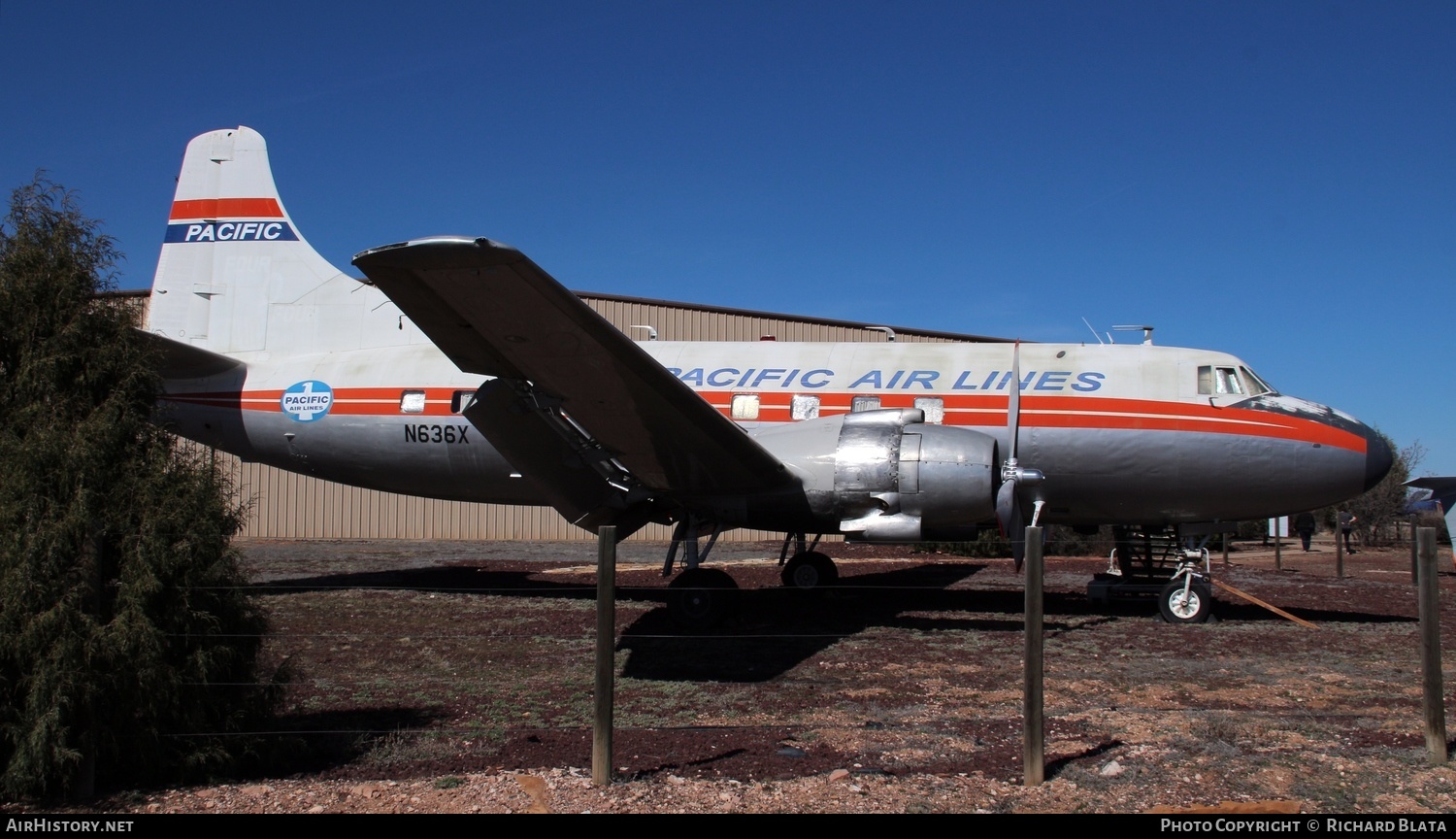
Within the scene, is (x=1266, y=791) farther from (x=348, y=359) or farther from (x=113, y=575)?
(x=348, y=359)

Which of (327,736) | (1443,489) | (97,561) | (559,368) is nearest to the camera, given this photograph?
(97,561)

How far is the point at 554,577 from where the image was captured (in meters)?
15.1

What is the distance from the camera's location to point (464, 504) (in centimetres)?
2611

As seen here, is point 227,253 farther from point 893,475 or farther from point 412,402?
point 893,475

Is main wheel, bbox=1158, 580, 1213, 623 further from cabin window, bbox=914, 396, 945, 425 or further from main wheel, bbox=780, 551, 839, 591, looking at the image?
main wheel, bbox=780, 551, 839, 591

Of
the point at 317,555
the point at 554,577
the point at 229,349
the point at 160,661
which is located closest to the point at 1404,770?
the point at 160,661

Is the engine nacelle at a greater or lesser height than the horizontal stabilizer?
lesser

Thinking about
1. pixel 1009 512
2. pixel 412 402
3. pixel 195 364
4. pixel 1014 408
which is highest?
pixel 195 364

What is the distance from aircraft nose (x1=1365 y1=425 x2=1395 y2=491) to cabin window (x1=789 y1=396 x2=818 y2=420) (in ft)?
20.6

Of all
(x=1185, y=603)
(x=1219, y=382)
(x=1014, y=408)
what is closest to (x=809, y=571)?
(x=1014, y=408)

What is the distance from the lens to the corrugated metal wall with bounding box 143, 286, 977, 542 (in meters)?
25.5

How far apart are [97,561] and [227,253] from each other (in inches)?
422

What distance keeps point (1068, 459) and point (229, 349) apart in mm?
11747

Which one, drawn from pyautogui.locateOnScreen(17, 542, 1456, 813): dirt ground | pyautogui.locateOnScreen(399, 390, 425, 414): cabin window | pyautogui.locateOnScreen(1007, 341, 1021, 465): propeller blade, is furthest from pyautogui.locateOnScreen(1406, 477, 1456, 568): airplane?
pyautogui.locateOnScreen(399, 390, 425, 414): cabin window
